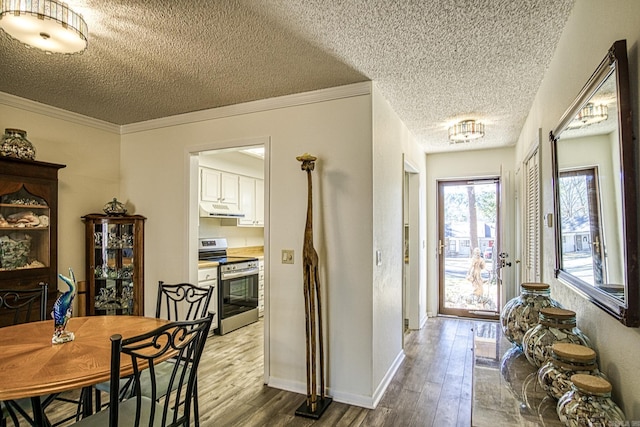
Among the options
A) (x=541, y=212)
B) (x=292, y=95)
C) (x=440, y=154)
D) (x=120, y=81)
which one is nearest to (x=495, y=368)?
(x=541, y=212)

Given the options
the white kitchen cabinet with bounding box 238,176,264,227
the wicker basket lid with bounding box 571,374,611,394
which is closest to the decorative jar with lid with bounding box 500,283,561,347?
the wicker basket lid with bounding box 571,374,611,394

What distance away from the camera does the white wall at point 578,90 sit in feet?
3.48

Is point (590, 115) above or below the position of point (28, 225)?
above

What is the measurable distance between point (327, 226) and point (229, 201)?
2721mm

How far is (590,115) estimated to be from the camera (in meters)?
1.39

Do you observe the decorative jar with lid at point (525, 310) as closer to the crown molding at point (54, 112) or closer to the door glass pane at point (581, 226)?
the door glass pane at point (581, 226)

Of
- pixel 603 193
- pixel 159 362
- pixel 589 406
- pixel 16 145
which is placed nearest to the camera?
pixel 589 406

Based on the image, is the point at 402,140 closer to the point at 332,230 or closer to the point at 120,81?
the point at 332,230

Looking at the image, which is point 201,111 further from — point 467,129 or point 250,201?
point 467,129

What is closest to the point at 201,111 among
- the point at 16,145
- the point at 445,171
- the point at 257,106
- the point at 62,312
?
the point at 257,106

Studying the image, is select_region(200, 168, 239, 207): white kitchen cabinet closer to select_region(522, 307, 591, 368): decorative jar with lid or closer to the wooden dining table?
the wooden dining table

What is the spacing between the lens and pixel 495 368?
1.63 meters

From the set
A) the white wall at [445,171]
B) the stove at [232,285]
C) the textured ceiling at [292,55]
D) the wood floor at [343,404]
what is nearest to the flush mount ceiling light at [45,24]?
the textured ceiling at [292,55]

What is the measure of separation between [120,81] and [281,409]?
279cm
